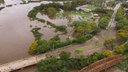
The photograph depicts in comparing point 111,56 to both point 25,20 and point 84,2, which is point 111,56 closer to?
point 25,20

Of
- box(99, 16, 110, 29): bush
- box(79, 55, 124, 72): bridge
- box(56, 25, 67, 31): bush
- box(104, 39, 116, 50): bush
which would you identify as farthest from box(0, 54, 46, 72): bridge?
box(99, 16, 110, 29): bush

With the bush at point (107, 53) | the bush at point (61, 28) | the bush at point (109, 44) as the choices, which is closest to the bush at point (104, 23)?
the bush at point (61, 28)

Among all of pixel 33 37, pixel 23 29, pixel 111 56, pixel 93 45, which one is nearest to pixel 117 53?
pixel 111 56

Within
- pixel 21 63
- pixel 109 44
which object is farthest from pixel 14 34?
pixel 109 44

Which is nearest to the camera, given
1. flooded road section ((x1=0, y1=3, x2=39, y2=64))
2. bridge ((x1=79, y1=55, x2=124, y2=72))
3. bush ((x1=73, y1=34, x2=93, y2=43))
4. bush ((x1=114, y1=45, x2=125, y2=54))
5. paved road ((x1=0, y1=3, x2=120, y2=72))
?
bridge ((x1=79, y1=55, x2=124, y2=72))

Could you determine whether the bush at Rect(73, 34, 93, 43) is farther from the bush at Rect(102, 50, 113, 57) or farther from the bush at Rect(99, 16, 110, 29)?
the bush at Rect(99, 16, 110, 29)

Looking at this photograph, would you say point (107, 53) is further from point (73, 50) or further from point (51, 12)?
point (51, 12)
